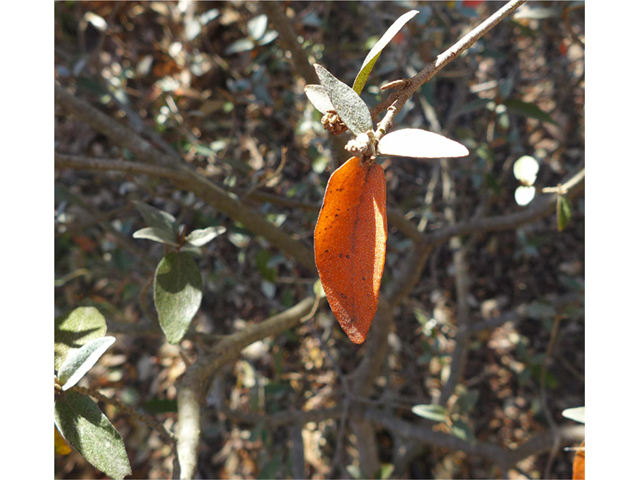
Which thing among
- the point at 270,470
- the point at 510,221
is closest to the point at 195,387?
Answer: the point at 270,470

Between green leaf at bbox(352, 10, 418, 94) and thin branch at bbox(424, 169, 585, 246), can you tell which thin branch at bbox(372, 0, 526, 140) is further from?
thin branch at bbox(424, 169, 585, 246)

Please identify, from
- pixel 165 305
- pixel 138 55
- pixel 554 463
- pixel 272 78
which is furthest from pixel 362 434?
pixel 138 55

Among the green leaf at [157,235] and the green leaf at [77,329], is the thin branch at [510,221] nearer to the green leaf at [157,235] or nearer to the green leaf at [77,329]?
the green leaf at [157,235]

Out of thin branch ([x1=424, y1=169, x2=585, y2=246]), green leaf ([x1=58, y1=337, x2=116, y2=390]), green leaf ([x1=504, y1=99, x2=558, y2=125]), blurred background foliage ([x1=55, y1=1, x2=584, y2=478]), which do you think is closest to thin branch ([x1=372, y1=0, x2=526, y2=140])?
green leaf ([x1=58, y1=337, x2=116, y2=390])

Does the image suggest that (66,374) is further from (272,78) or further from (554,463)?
(554,463)

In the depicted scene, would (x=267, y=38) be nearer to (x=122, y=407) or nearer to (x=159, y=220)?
(x=159, y=220)

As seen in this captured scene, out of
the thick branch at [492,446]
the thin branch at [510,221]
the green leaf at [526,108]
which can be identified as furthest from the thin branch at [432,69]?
the thick branch at [492,446]
